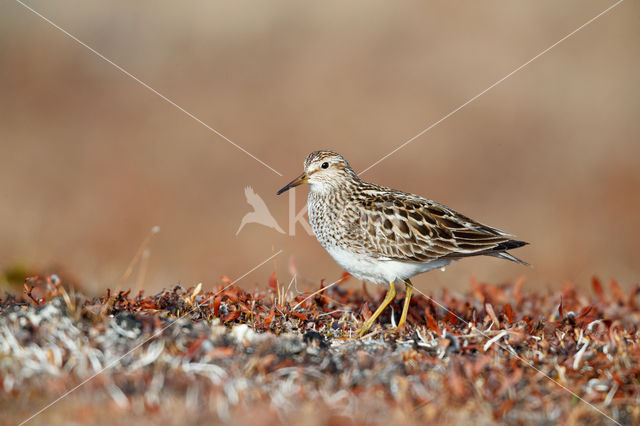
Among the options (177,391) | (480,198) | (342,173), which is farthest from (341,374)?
(480,198)

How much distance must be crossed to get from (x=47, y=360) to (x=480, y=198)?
13.9 m

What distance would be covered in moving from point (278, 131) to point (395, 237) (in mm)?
12109

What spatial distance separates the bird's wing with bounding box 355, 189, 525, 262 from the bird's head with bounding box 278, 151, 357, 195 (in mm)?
504

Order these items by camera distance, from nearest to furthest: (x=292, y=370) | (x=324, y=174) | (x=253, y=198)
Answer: (x=292, y=370)
(x=324, y=174)
(x=253, y=198)

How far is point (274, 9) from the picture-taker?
21250 millimetres

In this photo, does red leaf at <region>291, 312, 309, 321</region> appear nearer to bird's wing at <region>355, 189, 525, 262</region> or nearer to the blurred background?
bird's wing at <region>355, 189, 525, 262</region>

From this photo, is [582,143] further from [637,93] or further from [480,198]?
[480,198]

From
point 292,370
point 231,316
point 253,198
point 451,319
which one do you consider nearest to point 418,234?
point 451,319

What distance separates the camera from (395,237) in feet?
21.3

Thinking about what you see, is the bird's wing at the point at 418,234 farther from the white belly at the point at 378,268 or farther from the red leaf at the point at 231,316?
the red leaf at the point at 231,316

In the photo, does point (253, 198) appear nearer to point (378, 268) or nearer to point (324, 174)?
point (324, 174)

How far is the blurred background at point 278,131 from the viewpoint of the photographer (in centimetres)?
1599

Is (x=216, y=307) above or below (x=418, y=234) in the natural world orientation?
below

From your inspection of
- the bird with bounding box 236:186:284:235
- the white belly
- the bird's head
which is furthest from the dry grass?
the bird with bounding box 236:186:284:235
